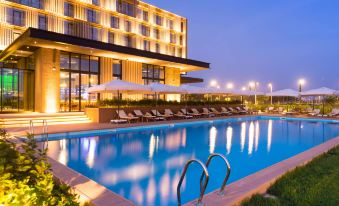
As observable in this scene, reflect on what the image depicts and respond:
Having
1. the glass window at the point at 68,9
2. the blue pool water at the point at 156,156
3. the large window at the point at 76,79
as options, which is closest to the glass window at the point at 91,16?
the glass window at the point at 68,9

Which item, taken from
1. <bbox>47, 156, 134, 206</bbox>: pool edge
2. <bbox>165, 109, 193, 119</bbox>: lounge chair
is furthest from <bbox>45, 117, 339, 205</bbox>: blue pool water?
<bbox>165, 109, 193, 119</bbox>: lounge chair

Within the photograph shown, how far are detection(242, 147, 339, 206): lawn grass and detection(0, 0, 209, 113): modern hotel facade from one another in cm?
1391

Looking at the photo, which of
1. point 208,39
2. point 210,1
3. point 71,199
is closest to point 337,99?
point 71,199

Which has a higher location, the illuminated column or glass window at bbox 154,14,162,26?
glass window at bbox 154,14,162,26

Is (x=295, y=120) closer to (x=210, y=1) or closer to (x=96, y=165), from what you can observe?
(x=96, y=165)

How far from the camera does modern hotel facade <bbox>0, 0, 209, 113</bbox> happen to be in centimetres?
1623

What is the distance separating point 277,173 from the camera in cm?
505

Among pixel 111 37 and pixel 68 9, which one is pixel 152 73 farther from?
pixel 68 9

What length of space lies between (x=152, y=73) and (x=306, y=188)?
2057 cm

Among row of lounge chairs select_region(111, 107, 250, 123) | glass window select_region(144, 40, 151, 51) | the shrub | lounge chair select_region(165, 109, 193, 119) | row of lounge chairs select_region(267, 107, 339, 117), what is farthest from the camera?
glass window select_region(144, 40, 151, 51)

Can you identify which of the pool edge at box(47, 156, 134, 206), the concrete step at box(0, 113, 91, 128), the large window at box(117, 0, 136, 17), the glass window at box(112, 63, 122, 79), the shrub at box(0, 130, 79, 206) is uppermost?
the large window at box(117, 0, 136, 17)

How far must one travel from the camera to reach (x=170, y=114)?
1725 cm

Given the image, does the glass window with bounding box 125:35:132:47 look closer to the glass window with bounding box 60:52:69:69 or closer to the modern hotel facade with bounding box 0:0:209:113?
the modern hotel facade with bounding box 0:0:209:113

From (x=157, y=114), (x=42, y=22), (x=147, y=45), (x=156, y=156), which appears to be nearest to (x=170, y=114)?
(x=157, y=114)
